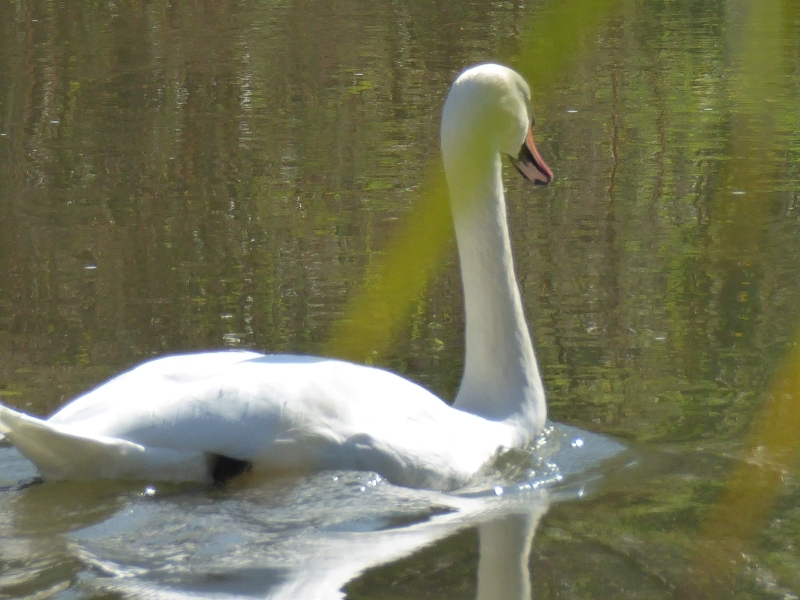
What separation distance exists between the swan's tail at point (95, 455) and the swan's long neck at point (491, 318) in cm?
109

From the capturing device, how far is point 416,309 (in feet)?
18.6

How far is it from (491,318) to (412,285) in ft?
11.1

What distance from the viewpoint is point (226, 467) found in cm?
340

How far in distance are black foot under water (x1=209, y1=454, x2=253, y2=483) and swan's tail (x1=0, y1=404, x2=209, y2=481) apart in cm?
3

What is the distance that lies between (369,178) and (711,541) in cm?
514

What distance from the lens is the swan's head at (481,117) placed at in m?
4.07

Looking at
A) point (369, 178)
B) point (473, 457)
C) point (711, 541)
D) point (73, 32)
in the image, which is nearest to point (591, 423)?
point (473, 457)

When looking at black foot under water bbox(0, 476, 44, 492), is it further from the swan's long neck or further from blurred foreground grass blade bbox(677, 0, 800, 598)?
blurred foreground grass blade bbox(677, 0, 800, 598)

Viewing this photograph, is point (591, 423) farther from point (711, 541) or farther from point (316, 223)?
point (316, 223)

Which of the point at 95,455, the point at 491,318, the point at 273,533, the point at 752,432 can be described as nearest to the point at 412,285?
the point at 273,533

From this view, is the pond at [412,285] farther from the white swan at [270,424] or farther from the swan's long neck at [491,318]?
the swan's long neck at [491,318]

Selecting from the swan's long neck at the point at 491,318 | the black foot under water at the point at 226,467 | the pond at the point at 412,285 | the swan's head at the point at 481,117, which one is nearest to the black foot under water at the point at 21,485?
the pond at the point at 412,285

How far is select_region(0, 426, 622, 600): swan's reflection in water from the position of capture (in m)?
2.89

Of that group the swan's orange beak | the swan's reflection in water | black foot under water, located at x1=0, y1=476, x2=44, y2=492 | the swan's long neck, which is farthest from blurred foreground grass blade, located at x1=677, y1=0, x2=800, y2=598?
black foot under water, located at x1=0, y1=476, x2=44, y2=492
